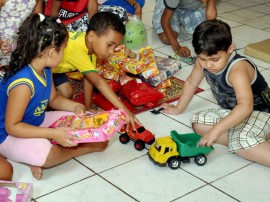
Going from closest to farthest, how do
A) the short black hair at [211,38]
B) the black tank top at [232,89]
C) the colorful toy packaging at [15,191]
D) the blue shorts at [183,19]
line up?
the colorful toy packaging at [15,191] → the short black hair at [211,38] → the black tank top at [232,89] → the blue shorts at [183,19]

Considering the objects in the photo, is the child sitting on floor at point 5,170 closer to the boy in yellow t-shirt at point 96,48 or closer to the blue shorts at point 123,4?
the boy in yellow t-shirt at point 96,48

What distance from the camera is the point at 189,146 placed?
6.07ft

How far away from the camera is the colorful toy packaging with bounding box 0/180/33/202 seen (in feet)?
5.25

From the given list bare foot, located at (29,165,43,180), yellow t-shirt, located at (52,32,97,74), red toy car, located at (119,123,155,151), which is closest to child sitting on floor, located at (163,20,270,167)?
red toy car, located at (119,123,155,151)

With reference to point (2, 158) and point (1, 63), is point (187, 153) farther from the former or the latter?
point (1, 63)

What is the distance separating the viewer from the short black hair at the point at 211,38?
1820 millimetres

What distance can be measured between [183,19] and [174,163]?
163 cm

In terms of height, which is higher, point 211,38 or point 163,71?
point 211,38

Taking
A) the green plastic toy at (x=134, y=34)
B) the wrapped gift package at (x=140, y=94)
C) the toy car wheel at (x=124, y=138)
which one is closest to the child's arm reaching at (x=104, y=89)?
the toy car wheel at (x=124, y=138)

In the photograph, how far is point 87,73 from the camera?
84.0 inches

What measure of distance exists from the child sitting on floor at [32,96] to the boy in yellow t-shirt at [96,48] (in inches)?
11.1

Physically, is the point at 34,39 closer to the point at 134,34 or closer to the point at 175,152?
the point at 175,152

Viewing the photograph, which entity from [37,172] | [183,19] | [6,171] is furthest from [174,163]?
[183,19]

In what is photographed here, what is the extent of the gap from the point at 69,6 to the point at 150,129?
1.00m
